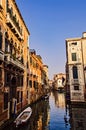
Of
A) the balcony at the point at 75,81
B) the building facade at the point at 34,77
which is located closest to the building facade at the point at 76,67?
the balcony at the point at 75,81

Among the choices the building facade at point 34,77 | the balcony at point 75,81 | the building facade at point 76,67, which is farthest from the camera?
the building facade at point 34,77

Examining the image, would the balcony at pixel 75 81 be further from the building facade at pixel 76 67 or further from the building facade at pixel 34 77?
the building facade at pixel 34 77

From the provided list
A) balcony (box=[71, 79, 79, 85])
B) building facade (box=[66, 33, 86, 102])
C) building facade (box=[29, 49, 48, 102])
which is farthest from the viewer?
building facade (box=[29, 49, 48, 102])

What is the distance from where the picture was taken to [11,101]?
60.1 ft

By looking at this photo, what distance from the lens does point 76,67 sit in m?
31.8

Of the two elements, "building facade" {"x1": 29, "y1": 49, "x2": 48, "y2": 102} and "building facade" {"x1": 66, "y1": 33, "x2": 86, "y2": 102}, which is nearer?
"building facade" {"x1": 66, "y1": 33, "x2": 86, "y2": 102}

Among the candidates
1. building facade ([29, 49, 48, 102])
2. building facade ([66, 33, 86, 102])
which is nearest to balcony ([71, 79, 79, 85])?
building facade ([66, 33, 86, 102])

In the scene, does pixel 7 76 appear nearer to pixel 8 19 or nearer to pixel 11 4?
pixel 8 19

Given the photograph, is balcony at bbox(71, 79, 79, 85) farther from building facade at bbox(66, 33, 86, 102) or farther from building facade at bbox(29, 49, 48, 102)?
building facade at bbox(29, 49, 48, 102)

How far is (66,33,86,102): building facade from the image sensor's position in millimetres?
30906

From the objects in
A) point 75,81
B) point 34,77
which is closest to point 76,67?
point 75,81

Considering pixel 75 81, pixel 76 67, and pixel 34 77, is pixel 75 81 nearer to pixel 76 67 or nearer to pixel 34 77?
pixel 76 67

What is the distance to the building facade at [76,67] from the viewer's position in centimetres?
3091

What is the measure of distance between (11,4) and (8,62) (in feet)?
24.3
